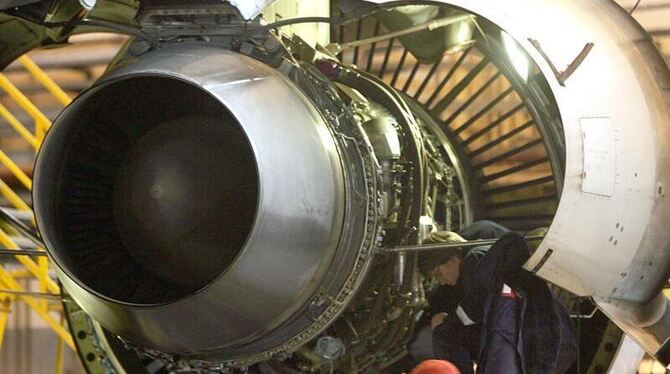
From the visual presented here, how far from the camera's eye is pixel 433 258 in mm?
3209

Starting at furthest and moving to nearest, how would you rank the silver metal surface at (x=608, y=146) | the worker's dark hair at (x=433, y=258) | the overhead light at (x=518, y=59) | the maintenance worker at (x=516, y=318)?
the worker's dark hair at (x=433, y=258)
the overhead light at (x=518, y=59)
the maintenance worker at (x=516, y=318)
the silver metal surface at (x=608, y=146)

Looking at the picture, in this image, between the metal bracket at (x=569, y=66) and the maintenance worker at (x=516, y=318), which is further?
the maintenance worker at (x=516, y=318)

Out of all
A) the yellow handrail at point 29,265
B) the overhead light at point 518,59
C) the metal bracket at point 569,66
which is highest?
the overhead light at point 518,59

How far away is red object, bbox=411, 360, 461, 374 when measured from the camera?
2918 mm

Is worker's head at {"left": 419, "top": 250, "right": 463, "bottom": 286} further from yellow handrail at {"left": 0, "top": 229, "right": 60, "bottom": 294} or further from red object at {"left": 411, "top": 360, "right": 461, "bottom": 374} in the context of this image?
yellow handrail at {"left": 0, "top": 229, "right": 60, "bottom": 294}

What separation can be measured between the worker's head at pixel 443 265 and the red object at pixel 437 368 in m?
0.32

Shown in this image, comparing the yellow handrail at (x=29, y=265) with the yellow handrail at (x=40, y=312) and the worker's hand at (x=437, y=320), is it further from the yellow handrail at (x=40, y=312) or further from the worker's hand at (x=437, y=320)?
the worker's hand at (x=437, y=320)

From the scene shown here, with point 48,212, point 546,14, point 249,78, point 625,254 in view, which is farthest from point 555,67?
point 48,212

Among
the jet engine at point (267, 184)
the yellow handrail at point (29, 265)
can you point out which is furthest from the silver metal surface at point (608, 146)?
the yellow handrail at point (29, 265)

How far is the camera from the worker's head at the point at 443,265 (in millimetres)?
3170

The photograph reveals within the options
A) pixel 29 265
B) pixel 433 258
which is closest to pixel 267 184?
pixel 433 258

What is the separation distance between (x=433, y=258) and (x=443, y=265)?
38 millimetres

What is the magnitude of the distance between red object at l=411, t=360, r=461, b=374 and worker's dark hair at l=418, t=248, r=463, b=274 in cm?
34

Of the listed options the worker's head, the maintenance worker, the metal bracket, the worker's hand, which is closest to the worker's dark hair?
the worker's head
